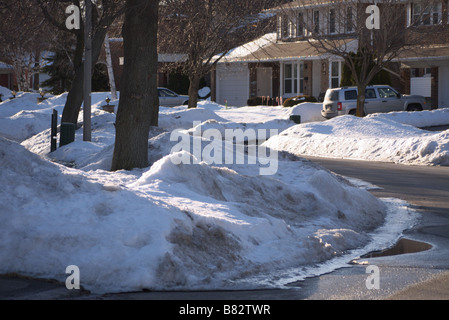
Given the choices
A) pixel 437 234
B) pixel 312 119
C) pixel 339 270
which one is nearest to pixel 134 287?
pixel 339 270

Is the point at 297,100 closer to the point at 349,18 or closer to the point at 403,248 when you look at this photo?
the point at 349,18

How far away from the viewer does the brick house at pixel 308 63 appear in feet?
124

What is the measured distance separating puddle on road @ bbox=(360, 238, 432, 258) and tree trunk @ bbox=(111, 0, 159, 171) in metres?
4.62

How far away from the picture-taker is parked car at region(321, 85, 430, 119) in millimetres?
35406

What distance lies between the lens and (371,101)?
117 ft

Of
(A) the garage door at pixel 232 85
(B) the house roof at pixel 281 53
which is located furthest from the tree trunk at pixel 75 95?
(A) the garage door at pixel 232 85

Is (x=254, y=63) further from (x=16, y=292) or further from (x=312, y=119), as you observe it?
(x=16, y=292)

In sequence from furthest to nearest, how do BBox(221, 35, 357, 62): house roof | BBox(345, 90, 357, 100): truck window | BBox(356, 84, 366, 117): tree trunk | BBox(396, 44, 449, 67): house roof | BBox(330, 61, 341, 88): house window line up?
1. BBox(330, 61, 341, 88): house window
2. BBox(221, 35, 357, 62): house roof
3. BBox(396, 44, 449, 67): house roof
4. BBox(345, 90, 357, 100): truck window
5. BBox(356, 84, 366, 117): tree trunk

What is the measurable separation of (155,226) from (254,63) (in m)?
44.7

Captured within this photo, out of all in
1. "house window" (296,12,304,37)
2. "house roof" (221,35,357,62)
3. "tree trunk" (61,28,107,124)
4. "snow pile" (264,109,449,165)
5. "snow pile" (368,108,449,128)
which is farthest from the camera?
"house roof" (221,35,357,62)

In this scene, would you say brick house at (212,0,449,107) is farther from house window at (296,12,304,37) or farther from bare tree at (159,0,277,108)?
bare tree at (159,0,277,108)

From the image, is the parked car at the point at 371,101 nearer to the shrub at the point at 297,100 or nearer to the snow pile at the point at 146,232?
the shrub at the point at 297,100

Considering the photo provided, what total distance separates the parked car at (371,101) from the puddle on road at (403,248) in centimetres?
2587

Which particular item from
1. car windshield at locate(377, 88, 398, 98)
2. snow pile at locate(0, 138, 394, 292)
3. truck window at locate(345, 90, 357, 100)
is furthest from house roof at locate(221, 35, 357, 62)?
snow pile at locate(0, 138, 394, 292)
